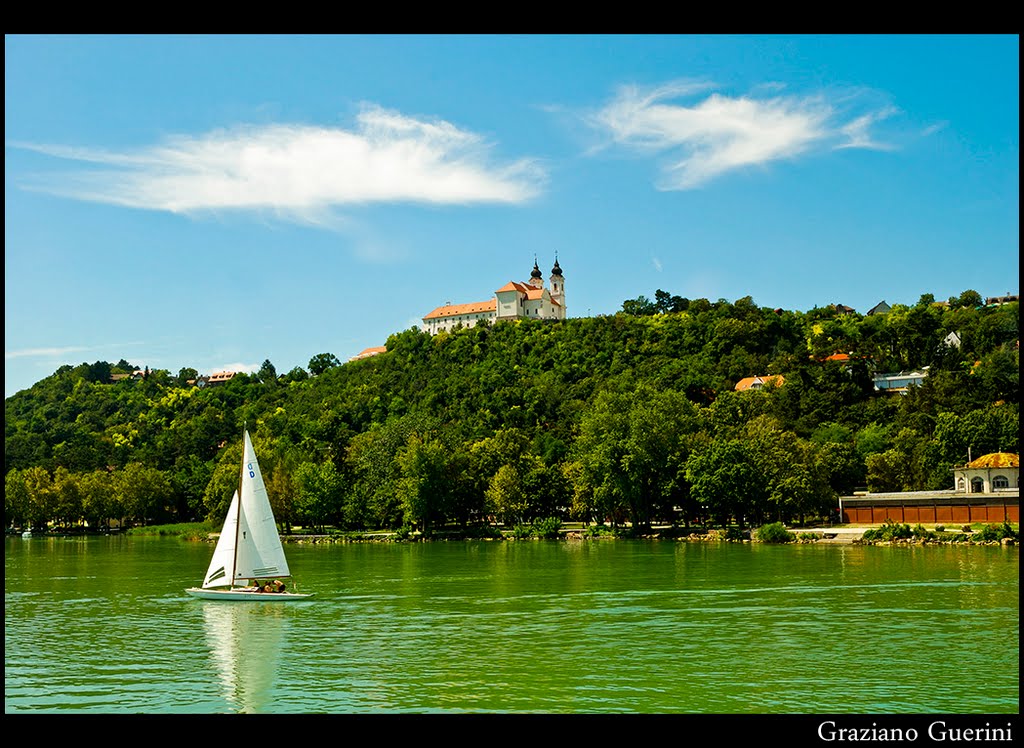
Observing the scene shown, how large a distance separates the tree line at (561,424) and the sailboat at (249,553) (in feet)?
121

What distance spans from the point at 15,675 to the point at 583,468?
51333mm

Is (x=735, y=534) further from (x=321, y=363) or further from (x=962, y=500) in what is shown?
(x=321, y=363)

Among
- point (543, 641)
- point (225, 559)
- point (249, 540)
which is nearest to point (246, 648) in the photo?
point (543, 641)

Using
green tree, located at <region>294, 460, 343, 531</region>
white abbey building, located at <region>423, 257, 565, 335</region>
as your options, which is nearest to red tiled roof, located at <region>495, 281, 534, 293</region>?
white abbey building, located at <region>423, 257, 565, 335</region>

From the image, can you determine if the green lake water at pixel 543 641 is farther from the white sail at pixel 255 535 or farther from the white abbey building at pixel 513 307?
the white abbey building at pixel 513 307

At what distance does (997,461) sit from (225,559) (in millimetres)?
48552

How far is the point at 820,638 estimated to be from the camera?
23922 mm

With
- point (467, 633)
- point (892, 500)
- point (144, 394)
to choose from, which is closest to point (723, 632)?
point (467, 633)

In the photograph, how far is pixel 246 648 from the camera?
24.1 m

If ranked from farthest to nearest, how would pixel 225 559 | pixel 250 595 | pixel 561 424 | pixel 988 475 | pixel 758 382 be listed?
pixel 758 382
pixel 561 424
pixel 988 475
pixel 225 559
pixel 250 595

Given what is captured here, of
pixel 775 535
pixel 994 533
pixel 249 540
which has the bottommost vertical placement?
pixel 775 535

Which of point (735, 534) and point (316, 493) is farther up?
point (316, 493)

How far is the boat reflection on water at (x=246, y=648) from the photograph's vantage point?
60.8 ft
